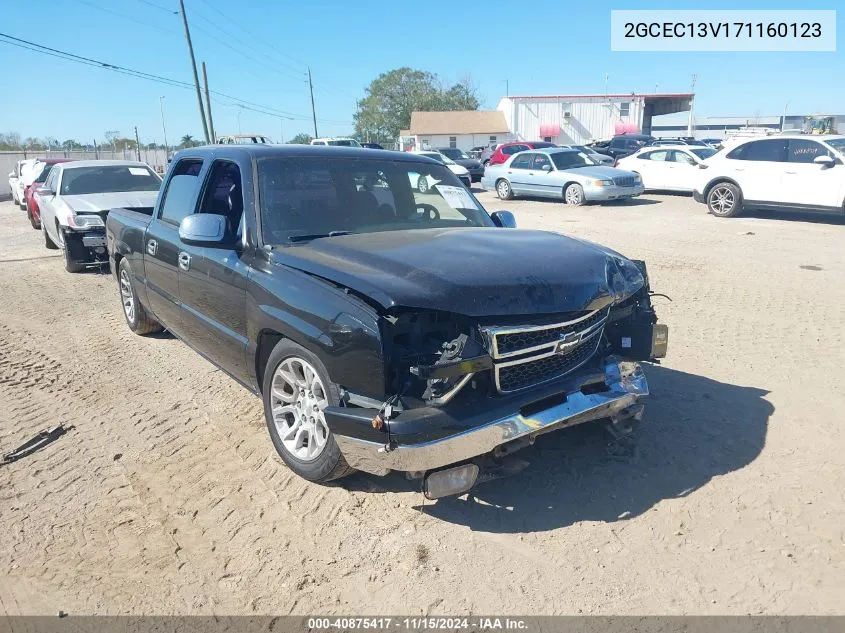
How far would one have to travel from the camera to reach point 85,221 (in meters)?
9.34

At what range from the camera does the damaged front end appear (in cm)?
284

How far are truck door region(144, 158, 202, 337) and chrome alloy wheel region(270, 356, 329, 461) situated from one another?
162 cm

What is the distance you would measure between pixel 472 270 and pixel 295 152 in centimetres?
179

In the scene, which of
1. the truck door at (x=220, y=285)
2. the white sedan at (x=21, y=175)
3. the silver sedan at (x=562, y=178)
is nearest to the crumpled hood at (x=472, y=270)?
the truck door at (x=220, y=285)

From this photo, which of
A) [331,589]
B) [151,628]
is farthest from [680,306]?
[151,628]

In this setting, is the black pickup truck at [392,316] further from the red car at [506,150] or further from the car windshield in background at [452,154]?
the car windshield in background at [452,154]

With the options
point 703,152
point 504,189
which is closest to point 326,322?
point 504,189

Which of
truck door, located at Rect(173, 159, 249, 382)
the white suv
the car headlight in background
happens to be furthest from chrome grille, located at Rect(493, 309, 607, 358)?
the white suv

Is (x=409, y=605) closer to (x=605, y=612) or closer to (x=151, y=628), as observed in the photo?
(x=605, y=612)

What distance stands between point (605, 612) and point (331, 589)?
3.77ft

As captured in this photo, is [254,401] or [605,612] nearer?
[605,612]

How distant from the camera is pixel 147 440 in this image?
4.12 metres

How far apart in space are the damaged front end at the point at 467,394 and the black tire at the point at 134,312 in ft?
12.4

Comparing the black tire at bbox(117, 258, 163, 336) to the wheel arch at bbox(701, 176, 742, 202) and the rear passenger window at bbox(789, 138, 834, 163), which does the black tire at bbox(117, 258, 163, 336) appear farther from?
the rear passenger window at bbox(789, 138, 834, 163)
